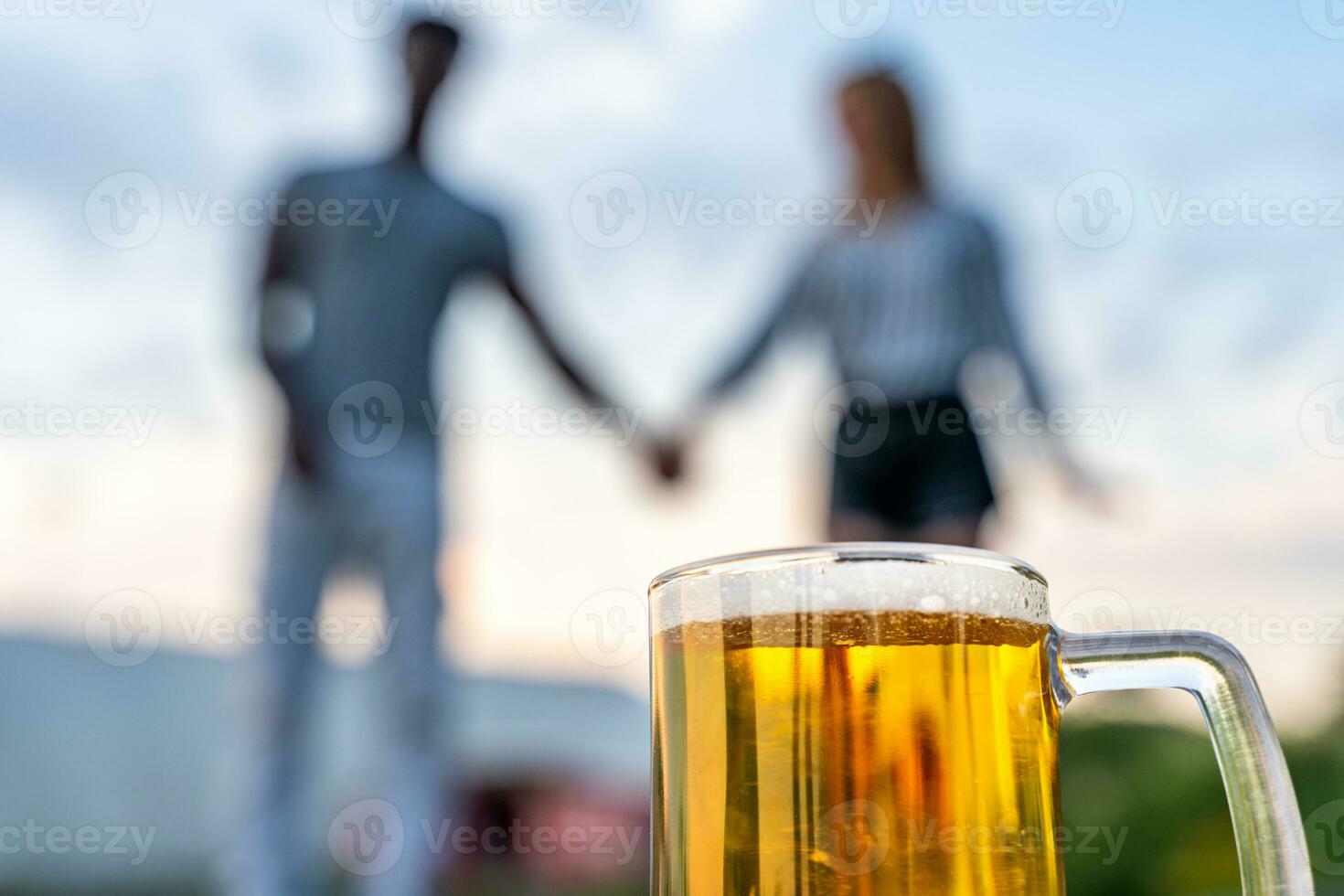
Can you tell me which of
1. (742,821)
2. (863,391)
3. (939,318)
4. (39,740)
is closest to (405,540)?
(863,391)

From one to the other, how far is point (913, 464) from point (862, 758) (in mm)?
2486

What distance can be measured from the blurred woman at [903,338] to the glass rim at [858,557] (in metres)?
2.32

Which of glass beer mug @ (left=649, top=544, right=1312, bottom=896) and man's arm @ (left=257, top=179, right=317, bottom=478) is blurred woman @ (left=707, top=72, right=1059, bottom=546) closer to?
man's arm @ (left=257, top=179, right=317, bottom=478)

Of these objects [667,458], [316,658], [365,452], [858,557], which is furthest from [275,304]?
[858,557]

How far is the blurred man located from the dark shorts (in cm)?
108

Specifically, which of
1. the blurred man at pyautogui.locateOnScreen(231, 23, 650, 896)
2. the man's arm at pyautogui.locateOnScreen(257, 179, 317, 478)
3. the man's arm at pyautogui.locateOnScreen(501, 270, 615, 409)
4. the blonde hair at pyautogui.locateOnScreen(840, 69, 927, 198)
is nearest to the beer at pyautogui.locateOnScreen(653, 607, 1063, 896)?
the blurred man at pyautogui.locateOnScreen(231, 23, 650, 896)

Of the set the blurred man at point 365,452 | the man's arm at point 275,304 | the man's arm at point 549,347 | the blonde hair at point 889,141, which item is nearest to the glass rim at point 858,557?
the blurred man at point 365,452

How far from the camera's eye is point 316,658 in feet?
10.0

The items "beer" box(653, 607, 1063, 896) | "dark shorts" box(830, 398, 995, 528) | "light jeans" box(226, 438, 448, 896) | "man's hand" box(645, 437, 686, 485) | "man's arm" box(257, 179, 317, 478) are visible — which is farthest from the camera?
"man's hand" box(645, 437, 686, 485)

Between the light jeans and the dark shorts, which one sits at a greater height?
the dark shorts

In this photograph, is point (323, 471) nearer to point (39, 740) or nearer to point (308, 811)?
point (308, 811)

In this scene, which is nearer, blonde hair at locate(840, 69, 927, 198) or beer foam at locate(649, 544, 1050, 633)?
beer foam at locate(649, 544, 1050, 633)

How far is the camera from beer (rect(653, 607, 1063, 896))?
629mm

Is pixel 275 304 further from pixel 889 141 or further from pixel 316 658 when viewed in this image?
pixel 889 141
